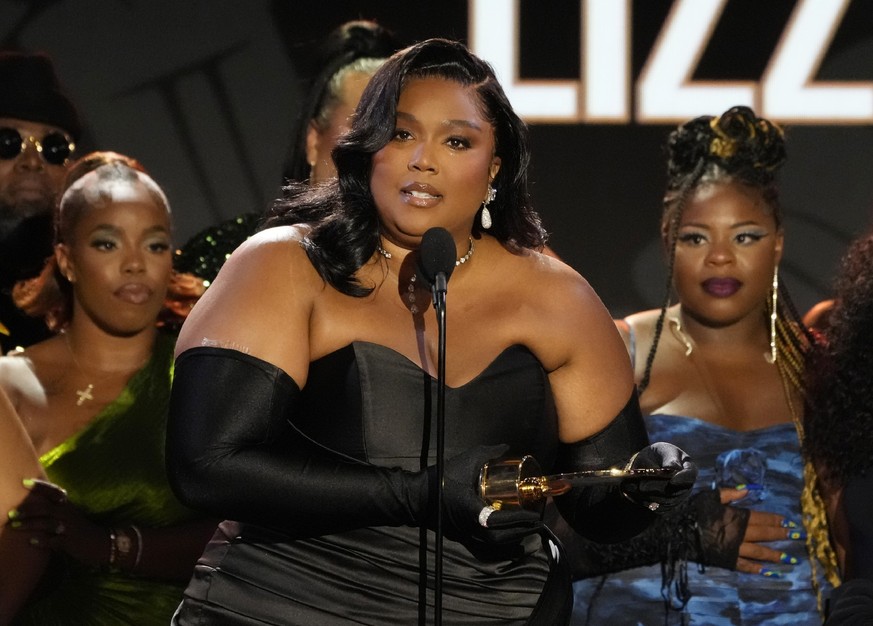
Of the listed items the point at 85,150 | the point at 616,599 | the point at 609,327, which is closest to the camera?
the point at 609,327

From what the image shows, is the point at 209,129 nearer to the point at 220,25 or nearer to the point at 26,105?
the point at 220,25

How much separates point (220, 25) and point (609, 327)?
2.72 metres

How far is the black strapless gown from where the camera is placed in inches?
88.4

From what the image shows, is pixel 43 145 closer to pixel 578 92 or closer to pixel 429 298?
pixel 578 92

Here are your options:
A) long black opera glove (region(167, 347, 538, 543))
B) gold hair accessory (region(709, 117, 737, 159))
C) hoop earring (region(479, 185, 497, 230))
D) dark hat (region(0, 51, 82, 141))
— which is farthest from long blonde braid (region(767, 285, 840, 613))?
dark hat (region(0, 51, 82, 141))

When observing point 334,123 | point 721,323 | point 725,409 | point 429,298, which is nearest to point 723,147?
point 721,323

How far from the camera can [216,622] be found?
7.42 ft

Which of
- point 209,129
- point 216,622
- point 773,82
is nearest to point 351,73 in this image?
point 209,129

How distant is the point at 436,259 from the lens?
81.8 inches

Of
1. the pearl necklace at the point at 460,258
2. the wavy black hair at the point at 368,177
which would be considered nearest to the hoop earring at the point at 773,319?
the wavy black hair at the point at 368,177

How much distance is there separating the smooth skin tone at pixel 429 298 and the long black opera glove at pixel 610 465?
0.09 feet

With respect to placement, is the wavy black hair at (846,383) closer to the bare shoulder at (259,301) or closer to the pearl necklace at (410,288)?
the pearl necklace at (410,288)

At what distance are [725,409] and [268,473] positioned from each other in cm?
177

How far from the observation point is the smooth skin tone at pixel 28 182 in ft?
13.6
